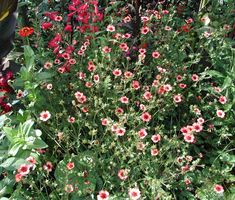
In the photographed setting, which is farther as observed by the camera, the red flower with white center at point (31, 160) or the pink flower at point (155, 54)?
the pink flower at point (155, 54)

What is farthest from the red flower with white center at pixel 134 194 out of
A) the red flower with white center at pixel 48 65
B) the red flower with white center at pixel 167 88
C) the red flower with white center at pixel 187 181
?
the red flower with white center at pixel 48 65

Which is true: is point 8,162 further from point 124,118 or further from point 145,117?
point 145,117

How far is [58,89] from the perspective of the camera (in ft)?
7.30

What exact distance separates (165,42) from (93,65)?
515 millimetres

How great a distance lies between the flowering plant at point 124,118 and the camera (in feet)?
6.20

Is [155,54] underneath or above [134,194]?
above

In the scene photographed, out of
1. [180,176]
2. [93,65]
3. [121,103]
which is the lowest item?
[180,176]

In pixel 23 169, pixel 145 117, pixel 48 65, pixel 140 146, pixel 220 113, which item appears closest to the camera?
pixel 23 169

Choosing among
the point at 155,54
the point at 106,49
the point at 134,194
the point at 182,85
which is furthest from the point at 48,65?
the point at 134,194

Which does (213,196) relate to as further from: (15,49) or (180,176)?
(15,49)

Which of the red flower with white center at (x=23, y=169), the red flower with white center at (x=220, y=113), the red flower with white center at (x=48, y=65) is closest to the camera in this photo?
the red flower with white center at (x=23, y=169)

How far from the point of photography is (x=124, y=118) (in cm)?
189

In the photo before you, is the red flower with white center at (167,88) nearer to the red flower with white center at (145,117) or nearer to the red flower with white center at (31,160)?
the red flower with white center at (145,117)

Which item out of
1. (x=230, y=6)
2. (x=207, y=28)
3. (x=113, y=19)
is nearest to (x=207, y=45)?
(x=207, y=28)
